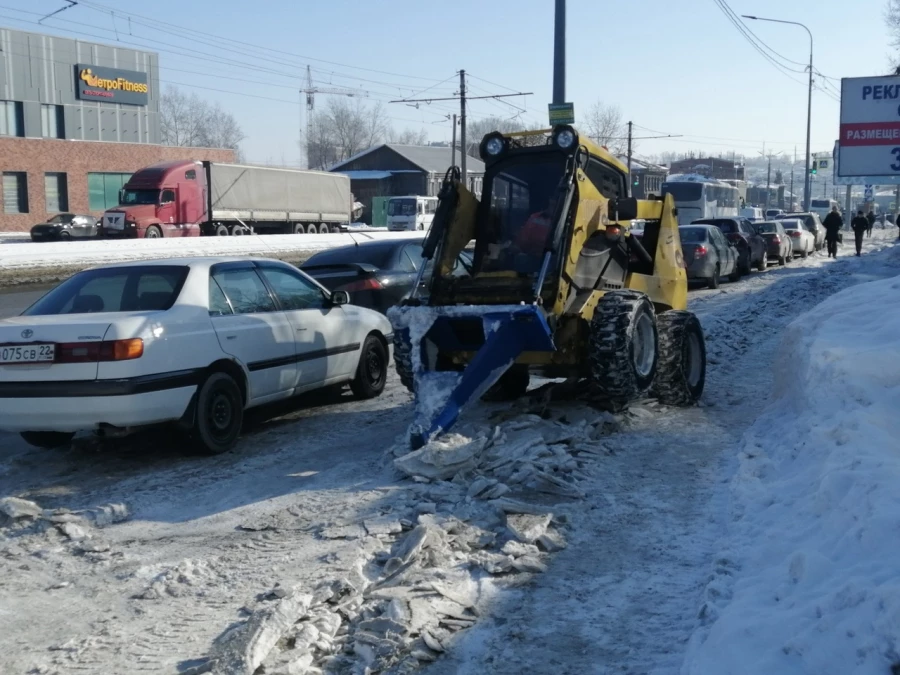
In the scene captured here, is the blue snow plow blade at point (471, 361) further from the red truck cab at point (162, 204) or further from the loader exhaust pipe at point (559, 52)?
the red truck cab at point (162, 204)

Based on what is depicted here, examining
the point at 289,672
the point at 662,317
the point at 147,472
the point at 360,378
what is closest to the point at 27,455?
the point at 147,472

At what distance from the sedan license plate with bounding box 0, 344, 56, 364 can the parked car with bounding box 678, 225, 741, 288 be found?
18.0 metres

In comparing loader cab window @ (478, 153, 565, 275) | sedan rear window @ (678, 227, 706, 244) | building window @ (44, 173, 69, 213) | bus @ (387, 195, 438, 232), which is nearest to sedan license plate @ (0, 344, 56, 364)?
loader cab window @ (478, 153, 565, 275)

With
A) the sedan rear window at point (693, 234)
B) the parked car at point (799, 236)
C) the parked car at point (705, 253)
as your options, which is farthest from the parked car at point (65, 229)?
the parked car at point (799, 236)

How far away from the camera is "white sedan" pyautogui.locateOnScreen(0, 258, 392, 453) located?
6.91 m

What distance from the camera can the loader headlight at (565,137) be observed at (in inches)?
321

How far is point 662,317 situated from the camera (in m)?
9.40

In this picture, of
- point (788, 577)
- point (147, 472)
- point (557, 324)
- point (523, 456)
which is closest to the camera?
point (788, 577)

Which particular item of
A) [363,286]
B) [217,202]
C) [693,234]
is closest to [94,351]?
[363,286]

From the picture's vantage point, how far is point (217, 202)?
4216 cm

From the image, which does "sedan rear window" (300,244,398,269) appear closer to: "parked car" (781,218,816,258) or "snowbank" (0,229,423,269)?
"snowbank" (0,229,423,269)

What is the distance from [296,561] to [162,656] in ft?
3.61

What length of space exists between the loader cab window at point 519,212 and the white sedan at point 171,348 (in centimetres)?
164

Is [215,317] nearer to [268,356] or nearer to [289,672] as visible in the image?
[268,356]
